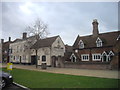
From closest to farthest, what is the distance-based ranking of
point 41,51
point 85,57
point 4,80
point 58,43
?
point 4,80
point 85,57
point 58,43
point 41,51

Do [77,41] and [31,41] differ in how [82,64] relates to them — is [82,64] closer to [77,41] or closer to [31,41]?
[77,41]

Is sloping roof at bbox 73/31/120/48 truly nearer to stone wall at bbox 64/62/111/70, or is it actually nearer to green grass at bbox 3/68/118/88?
stone wall at bbox 64/62/111/70

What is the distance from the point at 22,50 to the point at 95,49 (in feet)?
84.7

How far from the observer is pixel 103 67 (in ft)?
81.6

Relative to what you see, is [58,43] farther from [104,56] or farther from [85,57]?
[104,56]

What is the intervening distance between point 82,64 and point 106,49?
6843 millimetres

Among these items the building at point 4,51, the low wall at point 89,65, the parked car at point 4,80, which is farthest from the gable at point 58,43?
the building at point 4,51

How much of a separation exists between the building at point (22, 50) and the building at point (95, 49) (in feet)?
47.0

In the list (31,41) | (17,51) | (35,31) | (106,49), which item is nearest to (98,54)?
(106,49)

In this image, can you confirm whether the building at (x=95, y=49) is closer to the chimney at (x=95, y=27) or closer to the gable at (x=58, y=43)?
the chimney at (x=95, y=27)

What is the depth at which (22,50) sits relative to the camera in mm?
47938

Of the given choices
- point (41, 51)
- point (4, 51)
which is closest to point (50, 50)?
point (41, 51)

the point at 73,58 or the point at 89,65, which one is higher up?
the point at 73,58

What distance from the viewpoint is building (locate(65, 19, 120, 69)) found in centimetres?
2874
